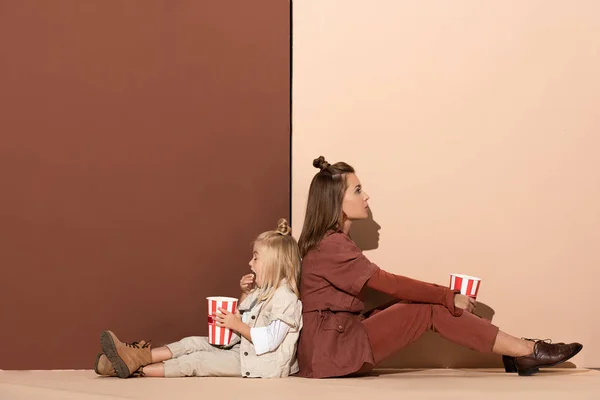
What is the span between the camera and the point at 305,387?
283 cm

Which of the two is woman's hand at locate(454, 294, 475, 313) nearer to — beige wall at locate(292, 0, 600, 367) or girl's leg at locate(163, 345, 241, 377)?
beige wall at locate(292, 0, 600, 367)

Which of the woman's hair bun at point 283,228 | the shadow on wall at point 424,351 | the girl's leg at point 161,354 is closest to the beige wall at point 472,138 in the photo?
the shadow on wall at point 424,351

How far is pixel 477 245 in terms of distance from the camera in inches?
142

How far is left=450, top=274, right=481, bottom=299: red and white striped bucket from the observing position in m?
3.20

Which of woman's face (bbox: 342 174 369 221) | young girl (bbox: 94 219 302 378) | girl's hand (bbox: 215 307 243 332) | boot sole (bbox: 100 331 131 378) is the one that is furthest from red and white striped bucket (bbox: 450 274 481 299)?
boot sole (bbox: 100 331 131 378)

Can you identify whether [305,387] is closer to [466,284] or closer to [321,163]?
[466,284]

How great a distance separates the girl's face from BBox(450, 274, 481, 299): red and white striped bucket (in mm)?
791

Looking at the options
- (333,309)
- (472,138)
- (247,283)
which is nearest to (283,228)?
(247,283)

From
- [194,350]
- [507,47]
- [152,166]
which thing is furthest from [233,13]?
[194,350]

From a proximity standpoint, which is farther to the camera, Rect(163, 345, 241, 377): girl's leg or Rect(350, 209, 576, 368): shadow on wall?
Rect(350, 209, 576, 368): shadow on wall

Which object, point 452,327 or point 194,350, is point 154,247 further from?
point 452,327

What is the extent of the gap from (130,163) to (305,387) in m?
1.32

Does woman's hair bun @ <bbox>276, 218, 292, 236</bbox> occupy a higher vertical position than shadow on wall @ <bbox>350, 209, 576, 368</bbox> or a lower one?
higher

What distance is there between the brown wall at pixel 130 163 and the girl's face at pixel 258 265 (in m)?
0.27
